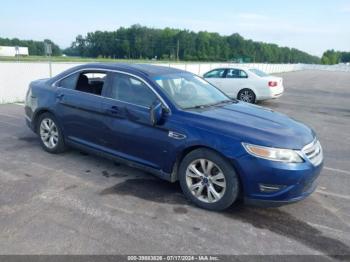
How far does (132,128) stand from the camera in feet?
13.9

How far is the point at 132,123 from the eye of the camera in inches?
167

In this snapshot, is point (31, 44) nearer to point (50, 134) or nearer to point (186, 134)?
point (50, 134)

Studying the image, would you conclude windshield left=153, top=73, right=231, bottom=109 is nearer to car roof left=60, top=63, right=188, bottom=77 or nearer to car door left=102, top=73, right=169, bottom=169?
car roof left=60, top=63, right=188, bottom=77

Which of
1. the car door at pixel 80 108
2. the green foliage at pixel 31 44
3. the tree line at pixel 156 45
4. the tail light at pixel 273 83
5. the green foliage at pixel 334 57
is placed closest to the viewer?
the car door at pixel 80 108

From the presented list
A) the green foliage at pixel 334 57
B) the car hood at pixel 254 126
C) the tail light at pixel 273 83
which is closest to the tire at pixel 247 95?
the tail light at pixel 273 83

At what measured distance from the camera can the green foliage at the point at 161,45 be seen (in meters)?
99.9

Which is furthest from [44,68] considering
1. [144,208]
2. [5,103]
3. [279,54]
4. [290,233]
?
[279,54]

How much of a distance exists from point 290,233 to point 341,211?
0.97m

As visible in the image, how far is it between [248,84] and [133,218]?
32.2ft

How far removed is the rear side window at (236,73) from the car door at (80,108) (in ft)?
28.3

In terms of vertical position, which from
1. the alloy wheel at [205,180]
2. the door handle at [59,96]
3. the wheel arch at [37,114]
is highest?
the door handle at [59,96]

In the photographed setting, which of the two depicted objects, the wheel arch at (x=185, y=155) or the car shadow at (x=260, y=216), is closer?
the car shadow at (x=260, y=216)

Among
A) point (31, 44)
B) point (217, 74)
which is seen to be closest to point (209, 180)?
point (217, 74)

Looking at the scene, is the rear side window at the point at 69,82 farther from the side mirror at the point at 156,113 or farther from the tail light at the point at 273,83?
the tail light at the point at 273,83
